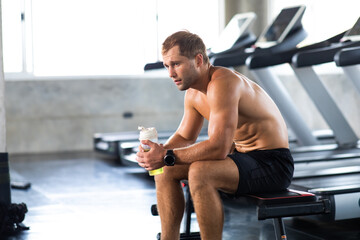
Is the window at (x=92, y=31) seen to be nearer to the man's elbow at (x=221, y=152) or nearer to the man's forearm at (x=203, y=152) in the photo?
the man's forearm at (x=203, y=152)

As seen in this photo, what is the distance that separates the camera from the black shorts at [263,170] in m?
2.38

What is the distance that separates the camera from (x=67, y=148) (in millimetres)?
8297

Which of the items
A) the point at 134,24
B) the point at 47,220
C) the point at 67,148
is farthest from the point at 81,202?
the point at 134,24

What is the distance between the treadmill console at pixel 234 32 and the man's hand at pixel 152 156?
13.3ft

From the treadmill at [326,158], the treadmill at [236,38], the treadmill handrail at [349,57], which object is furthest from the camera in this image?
the treadmill at [236,38]

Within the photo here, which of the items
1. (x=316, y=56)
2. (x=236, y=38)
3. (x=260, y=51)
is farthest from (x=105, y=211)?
(x=236, y=38)

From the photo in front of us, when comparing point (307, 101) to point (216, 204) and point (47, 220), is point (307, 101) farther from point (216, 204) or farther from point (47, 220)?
point (216, 204)

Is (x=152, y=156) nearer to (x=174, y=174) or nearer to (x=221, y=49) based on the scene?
(x=174, y=174)

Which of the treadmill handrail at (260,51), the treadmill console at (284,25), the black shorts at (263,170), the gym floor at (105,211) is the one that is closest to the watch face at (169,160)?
the black shorts at (263,170)

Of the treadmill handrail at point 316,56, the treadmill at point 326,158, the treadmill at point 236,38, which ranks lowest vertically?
the treadmill at point 326,158

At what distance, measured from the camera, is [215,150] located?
2314 millimetres

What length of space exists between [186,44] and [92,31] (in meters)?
6.37

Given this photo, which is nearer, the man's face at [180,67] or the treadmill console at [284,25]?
the man's face at [180,67]

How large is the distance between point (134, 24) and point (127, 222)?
563cm
